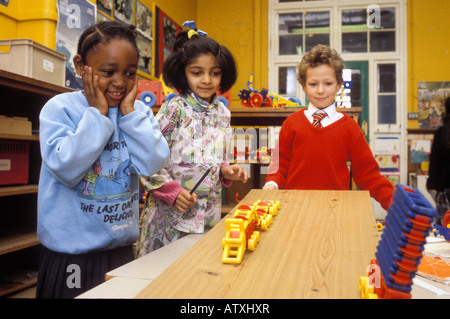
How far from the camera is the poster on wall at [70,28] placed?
312 centimetres

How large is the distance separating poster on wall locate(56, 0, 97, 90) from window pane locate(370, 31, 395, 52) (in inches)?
184

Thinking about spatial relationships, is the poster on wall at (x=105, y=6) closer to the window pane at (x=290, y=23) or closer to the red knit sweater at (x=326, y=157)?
the red knit sweater at (x=326, y=157)

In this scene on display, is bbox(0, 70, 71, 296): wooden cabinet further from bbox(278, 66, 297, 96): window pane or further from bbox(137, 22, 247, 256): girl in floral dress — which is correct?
bbox(278, 66, 297, 96): window pane

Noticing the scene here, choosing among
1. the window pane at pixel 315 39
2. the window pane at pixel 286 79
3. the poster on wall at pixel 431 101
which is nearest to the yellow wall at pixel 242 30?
the window pane at pixel 286 79

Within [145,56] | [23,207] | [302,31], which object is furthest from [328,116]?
[302,31]

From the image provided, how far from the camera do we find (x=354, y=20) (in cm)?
629

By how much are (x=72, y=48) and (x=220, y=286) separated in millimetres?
3289

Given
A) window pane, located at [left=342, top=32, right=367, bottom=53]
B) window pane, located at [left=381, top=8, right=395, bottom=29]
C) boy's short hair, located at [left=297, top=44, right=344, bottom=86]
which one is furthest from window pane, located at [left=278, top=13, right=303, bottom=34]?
boy's short hair, located at [left=297, top=44, right=344, bottom=86]

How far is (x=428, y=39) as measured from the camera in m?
6.11

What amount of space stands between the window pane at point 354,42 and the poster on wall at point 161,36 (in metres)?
2.89

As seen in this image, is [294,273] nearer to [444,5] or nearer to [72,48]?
[72,48]

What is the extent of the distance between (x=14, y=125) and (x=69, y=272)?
1.51 meters

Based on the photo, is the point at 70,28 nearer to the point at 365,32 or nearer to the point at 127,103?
the point at 127,103
